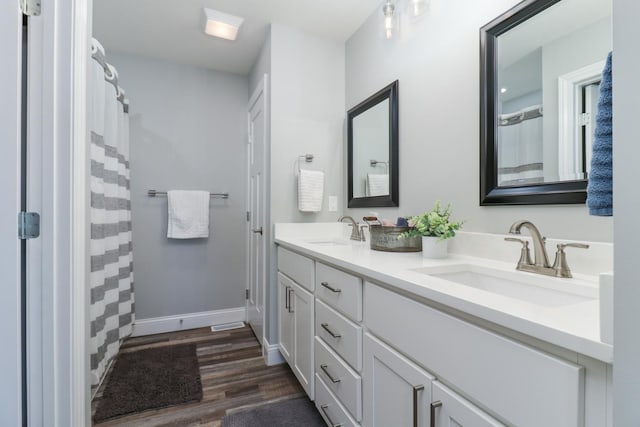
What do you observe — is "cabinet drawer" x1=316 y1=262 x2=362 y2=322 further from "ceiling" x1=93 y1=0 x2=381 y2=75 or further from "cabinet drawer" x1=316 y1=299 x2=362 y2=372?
"ceiling" x1=93 y1=0 x2=381 y2=75

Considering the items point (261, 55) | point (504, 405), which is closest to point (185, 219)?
point (261, 55)

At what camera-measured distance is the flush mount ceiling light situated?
196 centimetres

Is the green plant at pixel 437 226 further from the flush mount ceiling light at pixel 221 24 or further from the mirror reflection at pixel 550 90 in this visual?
the flush mount ceiling light at pixel 221 24

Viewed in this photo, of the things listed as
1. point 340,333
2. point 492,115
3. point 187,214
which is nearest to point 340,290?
point 340,333

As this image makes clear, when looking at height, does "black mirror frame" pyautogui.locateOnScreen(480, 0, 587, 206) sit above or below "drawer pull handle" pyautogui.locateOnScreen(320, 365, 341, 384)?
above

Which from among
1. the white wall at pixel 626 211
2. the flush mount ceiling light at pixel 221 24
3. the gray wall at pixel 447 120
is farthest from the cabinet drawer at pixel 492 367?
the flush mount ceiling light at pixel 221 24

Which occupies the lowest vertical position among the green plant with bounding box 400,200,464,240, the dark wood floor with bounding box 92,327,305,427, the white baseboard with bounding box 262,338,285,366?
the dark wood floor with bounding box 92,327,305,427

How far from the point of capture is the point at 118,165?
2.02m

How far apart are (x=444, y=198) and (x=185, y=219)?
2.10 meters

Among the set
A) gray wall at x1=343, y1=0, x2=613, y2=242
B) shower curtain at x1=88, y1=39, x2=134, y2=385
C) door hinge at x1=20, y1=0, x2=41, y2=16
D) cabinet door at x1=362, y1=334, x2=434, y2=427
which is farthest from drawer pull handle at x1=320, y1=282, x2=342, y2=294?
door hinge at x1=20, y1=0, x2=41, y2=16

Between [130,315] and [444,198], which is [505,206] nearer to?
[444,198]

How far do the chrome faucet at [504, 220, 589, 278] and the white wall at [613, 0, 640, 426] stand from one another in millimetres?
678

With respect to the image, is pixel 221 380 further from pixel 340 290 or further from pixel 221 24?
pixel 221 24

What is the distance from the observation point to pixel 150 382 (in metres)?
1.84
